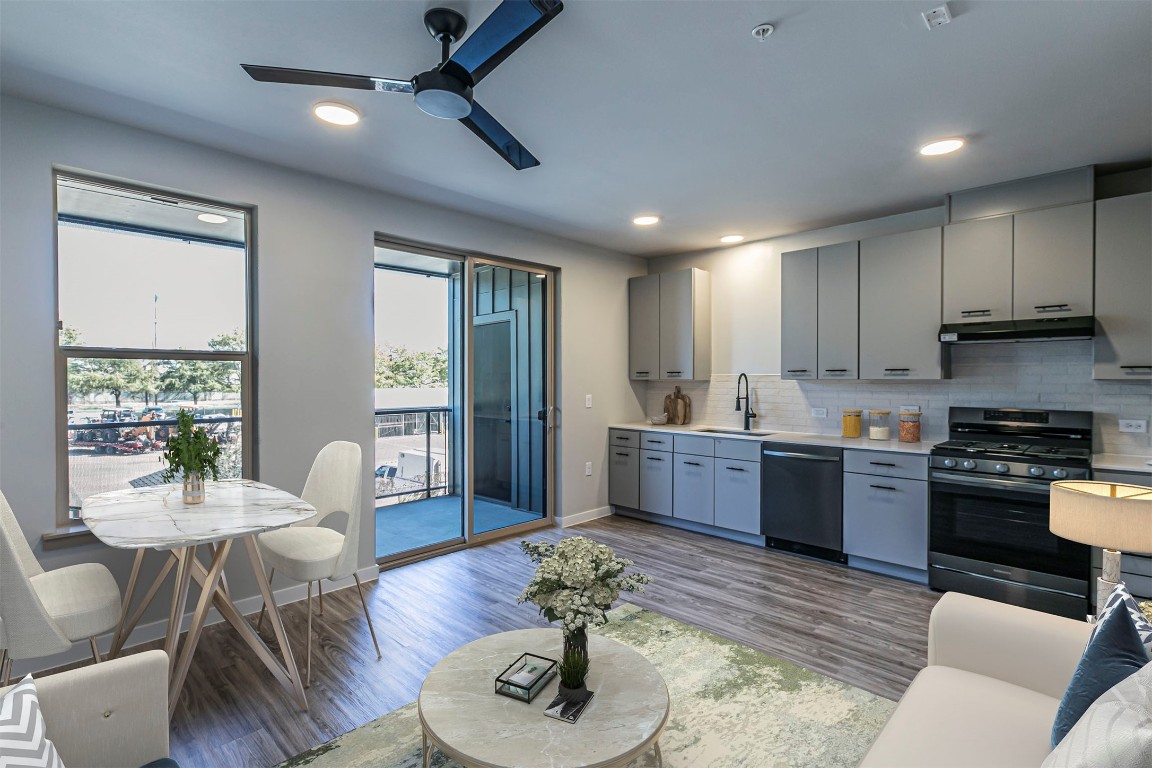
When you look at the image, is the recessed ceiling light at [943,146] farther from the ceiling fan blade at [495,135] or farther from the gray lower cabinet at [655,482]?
the gray lower cabinet at [655,482]

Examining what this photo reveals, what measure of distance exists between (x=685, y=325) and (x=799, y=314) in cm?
109

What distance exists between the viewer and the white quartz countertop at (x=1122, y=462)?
10.1ft

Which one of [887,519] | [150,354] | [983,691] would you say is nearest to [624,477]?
[887,519]

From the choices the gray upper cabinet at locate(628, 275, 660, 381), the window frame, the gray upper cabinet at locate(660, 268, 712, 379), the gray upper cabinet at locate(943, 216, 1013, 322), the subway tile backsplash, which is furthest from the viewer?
the gray upper cabinet at locate(628, 275, 660, 381)

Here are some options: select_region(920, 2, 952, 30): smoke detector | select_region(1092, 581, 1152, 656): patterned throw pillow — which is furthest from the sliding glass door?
select_region(1092, 581, 1152, 656): patterned throw pillow

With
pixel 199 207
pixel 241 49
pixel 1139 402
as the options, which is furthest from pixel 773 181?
pixel 199 207

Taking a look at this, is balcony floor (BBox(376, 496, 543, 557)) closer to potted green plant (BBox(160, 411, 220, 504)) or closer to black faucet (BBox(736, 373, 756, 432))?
potted green plant (BBox(160, 411, 220, 504))

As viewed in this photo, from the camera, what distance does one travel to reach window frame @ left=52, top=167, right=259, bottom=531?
2729 mm

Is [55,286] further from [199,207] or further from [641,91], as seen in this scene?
Result: [641,91]

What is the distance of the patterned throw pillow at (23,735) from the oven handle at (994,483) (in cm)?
417

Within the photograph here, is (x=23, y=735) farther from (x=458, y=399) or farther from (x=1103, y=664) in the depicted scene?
(x=458, y=399)

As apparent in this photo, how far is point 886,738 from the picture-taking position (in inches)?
57.3

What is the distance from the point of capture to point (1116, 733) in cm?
Answer: 93

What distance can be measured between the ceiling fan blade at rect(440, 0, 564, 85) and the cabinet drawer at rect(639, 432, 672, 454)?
3731 millimetres
